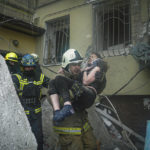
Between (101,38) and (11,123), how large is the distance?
15.5ft

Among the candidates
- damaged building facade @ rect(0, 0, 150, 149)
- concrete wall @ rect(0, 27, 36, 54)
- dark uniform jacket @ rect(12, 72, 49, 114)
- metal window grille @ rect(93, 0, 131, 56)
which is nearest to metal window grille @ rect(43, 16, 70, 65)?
damaged building facade @ rect(0, 0, 150, 149)

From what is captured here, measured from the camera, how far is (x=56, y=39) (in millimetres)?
6883

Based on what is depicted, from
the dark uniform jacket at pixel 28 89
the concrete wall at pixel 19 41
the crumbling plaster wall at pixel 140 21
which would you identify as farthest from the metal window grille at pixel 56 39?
the dark uniform jacket at pixel 28 89

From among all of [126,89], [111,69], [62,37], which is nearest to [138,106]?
[126,89]

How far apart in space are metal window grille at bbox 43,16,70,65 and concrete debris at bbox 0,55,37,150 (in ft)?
16.6

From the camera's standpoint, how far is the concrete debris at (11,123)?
112 cm

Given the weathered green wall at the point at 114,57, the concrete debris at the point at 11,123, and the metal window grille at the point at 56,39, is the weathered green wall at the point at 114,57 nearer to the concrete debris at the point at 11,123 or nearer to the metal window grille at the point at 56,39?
the metal window grille at the point at 56,39

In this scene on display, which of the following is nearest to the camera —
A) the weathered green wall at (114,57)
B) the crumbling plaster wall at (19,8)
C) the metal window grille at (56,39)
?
the weathered green wall at (114,57)

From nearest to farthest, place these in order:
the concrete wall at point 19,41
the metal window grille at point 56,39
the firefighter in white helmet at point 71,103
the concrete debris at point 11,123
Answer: the concrete debris at point 11,123
the firefighter in white helmet at point 71,103
the concrete wall at point 19,41
the metal window grille at point 56,39

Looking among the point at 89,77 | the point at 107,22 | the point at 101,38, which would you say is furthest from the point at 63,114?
the point at 107,22

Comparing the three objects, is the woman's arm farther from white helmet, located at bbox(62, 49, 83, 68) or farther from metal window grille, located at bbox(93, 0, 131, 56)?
metal window grille, located at bbox(93, 0, 131, 56)

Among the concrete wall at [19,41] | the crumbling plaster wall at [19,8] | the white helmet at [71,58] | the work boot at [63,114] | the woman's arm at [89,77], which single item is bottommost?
the work boot at [63,114]

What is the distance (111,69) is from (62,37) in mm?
2838

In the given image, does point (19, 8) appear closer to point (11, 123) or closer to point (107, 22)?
point (107, 22)
